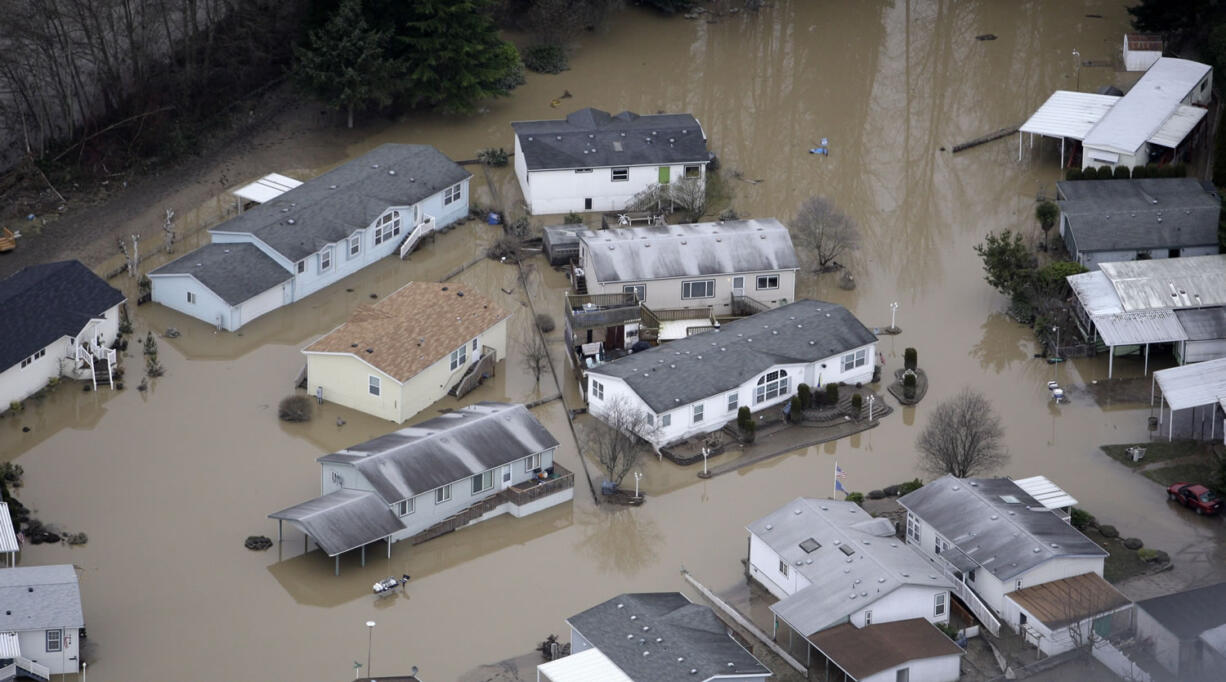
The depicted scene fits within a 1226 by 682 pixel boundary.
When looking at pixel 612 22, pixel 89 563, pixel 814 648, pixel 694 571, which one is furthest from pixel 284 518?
pixel 612 22

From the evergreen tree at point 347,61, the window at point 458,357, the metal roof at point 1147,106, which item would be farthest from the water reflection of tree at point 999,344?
the evergreen tree at point 347,61

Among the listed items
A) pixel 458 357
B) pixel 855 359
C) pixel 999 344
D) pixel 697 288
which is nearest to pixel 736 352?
pixel 855 359

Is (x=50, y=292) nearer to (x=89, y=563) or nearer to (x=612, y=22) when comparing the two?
(x=89, y=563)

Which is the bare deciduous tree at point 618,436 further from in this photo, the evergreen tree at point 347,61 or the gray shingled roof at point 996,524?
the evergreen tree at point 347,61

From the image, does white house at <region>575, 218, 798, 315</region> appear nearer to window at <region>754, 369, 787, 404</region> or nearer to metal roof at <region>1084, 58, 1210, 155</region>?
window at <region>754, 369, 787, 404</region>

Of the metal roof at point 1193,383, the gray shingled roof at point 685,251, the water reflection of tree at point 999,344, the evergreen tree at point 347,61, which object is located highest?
the evergreen tree at point 347,61

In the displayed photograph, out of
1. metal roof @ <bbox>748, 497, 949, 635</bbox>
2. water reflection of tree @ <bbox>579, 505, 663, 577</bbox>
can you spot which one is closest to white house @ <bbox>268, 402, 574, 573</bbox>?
water reflection of tree @ <bbox>579, 505, 663, 577</bbox>
